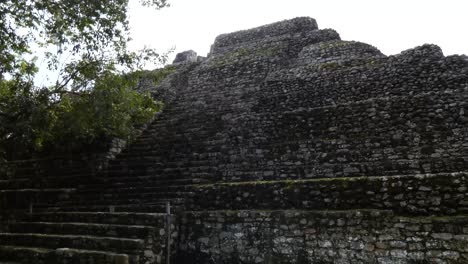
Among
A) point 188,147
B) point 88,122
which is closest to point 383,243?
point 188,147

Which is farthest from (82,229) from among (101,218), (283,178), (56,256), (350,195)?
(350,195)

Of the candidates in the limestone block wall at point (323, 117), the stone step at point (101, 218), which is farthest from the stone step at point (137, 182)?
→ the stone step at point (101, 218)

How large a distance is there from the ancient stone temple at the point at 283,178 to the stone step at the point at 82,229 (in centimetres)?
3

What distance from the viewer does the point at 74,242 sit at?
7391 millimetres

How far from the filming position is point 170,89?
15.5 metres

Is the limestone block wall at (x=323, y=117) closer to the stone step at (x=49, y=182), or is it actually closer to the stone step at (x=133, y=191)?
the stone step at (x=133, y=191)

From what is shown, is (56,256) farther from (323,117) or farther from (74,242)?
(323,117)

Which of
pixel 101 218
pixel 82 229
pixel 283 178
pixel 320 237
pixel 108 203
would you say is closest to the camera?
pixel 320 237

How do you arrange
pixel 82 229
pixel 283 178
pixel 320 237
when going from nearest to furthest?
1. pixel 320 237
2. pixel 82 229
3. pixel 283 178

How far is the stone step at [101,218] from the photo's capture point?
25.1ft

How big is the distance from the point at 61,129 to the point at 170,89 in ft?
21.4

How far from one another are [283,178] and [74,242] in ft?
Answer: 15.3

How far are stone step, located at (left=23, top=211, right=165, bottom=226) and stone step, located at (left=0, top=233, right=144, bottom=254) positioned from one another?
70 cm

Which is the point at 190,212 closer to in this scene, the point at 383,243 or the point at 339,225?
the point at 339,225
